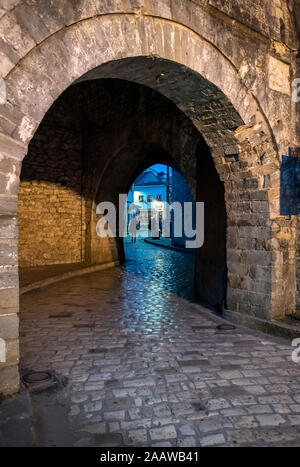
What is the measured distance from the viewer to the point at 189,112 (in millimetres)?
4910

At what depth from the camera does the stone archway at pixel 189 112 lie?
284cm

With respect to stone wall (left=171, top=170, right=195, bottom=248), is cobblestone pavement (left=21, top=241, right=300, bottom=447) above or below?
below

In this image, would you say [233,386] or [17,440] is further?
[233,386]

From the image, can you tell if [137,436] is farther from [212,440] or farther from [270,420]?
[270,420]

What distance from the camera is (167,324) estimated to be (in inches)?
212

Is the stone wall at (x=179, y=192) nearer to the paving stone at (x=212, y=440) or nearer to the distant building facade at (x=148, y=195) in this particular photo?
the distant building facade at (x=148, y=195)

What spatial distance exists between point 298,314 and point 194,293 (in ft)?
7.99

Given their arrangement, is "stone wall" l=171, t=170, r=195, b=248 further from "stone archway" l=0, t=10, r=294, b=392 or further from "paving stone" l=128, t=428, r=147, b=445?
"paving stone" l=128, t=428, r=147, b=445

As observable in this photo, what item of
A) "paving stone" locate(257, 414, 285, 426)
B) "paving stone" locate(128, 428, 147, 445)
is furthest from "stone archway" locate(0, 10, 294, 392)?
"paving stone" locate(257, 414, 285, 426)

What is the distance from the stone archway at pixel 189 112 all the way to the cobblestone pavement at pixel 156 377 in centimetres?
67

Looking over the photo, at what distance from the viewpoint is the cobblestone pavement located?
2650 mm

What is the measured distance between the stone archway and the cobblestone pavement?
0.67 meters
